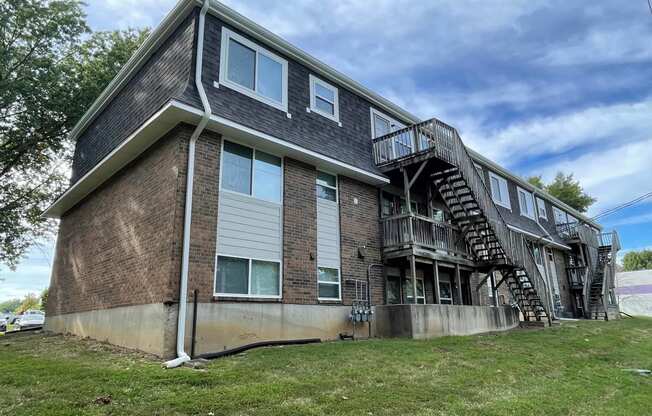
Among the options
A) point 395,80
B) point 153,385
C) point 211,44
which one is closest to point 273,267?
point 153,385

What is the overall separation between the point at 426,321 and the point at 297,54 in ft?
28.1

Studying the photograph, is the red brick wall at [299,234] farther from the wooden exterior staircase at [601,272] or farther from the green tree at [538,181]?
the green tree at [538,181]

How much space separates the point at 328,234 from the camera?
11.8m

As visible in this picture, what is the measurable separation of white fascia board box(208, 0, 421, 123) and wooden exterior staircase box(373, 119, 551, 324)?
1410 millimetres

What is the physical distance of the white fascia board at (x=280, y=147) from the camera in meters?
9.40

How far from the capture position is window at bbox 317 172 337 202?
39.8ft

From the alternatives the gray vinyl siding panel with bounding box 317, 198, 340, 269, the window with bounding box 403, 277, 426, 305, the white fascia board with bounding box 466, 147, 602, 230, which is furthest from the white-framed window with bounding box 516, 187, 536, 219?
the gray vinyl siding panel with bounding box 317, 198, 340, 269

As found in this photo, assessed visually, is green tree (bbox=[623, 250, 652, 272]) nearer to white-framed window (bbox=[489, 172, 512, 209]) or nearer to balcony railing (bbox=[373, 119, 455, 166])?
white-framed window (bbox=[489, 172, 512, 209])

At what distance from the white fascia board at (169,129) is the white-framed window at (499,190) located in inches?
411

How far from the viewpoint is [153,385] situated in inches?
221

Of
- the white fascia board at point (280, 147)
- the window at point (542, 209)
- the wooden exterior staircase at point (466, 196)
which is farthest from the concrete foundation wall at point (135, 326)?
the window at point (542, 209)

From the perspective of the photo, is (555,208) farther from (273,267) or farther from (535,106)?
(273,267)

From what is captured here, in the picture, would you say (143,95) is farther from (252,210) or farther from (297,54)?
(252,210)

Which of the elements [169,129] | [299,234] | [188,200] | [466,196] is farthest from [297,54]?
[466,196]
